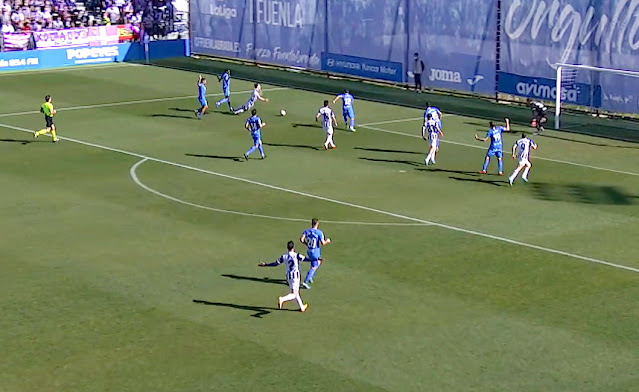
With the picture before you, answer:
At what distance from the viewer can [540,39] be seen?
57.2 meters

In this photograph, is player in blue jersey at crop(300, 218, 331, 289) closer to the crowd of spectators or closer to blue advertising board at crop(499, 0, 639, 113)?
blue advertising board at crop(499, 0, 639, 113)

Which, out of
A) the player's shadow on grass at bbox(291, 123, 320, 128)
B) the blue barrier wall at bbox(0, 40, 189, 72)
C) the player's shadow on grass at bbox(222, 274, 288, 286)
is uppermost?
the player's shadow on grass at bbox(222, 274, 288, 286)

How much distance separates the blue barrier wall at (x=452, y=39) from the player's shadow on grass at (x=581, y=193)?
48.7 ft

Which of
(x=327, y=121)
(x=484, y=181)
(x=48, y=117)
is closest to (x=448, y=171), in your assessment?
(x=484, y=181)

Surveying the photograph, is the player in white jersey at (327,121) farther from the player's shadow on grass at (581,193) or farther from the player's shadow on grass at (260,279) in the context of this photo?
the player's shadow on grass at (260,279)

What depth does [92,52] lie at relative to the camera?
240ft

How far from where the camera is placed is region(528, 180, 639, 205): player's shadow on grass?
38.0 metres

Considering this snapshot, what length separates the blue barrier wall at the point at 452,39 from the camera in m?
54.7

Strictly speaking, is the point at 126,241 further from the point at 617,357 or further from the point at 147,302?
the point at 617,357

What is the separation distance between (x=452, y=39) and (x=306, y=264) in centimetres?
3349

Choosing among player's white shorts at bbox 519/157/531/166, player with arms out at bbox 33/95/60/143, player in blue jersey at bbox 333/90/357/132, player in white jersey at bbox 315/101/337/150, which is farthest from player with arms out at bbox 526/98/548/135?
player with arms out at bbox 33/95/60/143

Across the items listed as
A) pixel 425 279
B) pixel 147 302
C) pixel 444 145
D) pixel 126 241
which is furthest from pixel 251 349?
pixel 444 145

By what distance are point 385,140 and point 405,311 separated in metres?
22.6

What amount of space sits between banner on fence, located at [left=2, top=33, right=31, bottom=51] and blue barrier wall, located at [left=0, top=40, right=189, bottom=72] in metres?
2.22
